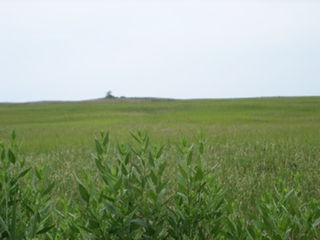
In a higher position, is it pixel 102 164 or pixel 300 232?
pixel 102 164

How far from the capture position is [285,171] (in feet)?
24.2

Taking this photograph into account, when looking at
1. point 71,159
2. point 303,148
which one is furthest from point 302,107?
point 71,159

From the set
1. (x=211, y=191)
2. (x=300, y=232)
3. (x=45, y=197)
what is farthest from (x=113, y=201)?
(x=300, y=232)

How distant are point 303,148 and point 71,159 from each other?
531 centimetres

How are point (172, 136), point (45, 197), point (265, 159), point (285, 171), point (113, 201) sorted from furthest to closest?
point (172, 136)
point (265, 159)
point (285, 171)
point (45, 197)
point (113, 201)

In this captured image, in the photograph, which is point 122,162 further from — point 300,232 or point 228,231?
point 300,232

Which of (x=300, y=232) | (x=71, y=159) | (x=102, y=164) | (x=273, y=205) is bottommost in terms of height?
(x=71, y=159)

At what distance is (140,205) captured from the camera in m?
2.43

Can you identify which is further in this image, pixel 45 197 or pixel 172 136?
pixel 172 136

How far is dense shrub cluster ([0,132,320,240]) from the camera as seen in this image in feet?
7.55

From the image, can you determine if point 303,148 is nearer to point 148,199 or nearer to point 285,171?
point 285,171

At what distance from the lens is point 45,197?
246 cm

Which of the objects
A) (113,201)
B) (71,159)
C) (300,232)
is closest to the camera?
(113,201)

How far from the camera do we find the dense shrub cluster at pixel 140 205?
7.55 ft
